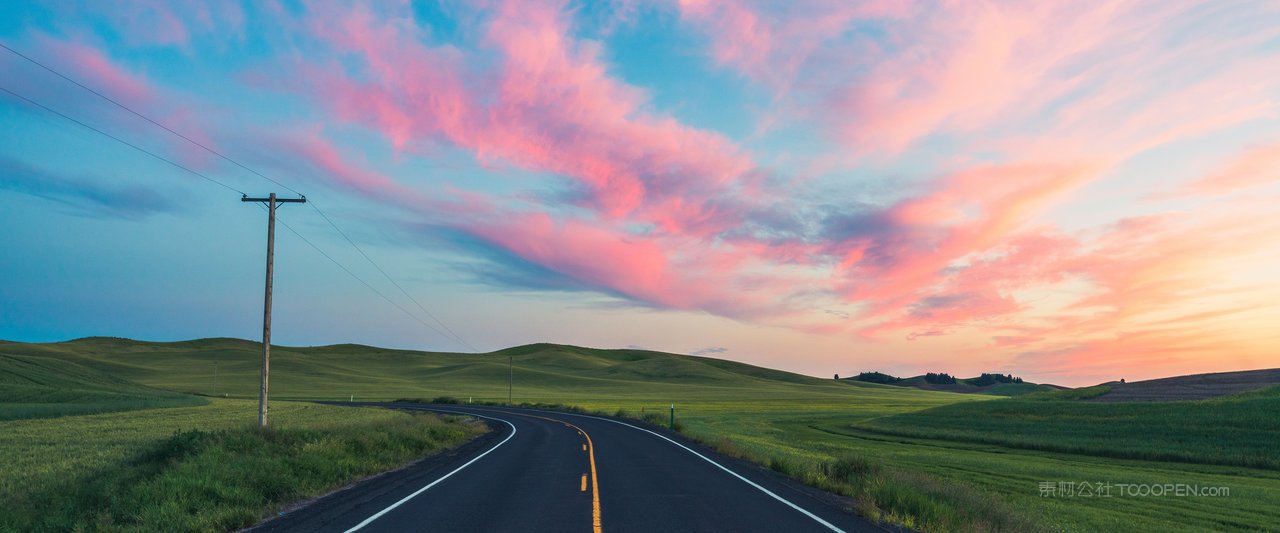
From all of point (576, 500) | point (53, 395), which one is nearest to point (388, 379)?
point (53, 395)

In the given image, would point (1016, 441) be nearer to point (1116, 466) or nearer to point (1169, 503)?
point (1116, 466)

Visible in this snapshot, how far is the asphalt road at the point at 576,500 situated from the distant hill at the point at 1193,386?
49.3m

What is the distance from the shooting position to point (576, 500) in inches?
574

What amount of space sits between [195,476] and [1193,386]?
230 feet

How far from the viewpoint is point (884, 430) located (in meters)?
54.0

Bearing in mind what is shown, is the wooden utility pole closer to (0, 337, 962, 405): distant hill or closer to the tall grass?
the tall grass

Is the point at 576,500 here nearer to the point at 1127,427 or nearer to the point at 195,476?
the point at 195,476

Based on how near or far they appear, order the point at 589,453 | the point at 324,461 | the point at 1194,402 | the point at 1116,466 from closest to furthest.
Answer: the point at 324,461, the point at 589,453, the point at 1116,466, the point at 1194,402

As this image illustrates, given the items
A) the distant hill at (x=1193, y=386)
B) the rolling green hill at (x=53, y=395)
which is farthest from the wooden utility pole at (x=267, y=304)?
the distant hill at (x=1193, y=386)

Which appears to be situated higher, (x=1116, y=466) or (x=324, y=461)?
(x=324, y=461)

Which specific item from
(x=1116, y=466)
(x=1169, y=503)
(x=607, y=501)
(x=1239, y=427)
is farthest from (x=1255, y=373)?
(x=607, y=501)

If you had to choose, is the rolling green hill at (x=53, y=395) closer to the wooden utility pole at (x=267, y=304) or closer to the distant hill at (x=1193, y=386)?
the wooden utility pole at (x=267, y=304)

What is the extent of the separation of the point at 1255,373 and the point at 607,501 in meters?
70.7

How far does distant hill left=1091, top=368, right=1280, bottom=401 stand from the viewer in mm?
53781
